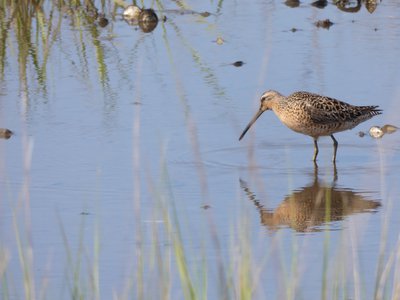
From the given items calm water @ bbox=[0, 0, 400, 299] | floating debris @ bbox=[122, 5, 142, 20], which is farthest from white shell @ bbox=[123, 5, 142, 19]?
calm water @ bbox=[0, 0, 400, 299]

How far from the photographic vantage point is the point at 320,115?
10.0 metres

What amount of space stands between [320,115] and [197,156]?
5050 mm

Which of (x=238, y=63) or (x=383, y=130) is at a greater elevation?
(x=383, y=130)

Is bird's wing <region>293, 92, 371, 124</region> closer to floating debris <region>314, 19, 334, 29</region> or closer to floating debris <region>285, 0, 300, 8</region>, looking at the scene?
floating debris <region>314, 19, 334, 29</region>

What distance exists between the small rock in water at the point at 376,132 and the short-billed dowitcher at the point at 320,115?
6.0 inches

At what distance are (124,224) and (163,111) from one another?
287 cm

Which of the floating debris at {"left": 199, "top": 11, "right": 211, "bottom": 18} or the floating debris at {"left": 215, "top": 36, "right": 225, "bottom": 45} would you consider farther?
the floating debris at {"left": 199, "top": 11, "right": 211, "bottom": 18}

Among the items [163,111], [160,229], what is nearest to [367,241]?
[160,229]

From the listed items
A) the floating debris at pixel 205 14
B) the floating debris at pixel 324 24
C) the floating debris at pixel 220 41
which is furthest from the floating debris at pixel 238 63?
the floating debris at pixel 205 14

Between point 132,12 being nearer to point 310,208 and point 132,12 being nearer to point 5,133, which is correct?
point 5,133

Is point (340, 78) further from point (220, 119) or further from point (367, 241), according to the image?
point (367, 241)

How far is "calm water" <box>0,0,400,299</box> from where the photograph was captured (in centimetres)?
642

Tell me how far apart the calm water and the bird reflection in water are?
2 cm

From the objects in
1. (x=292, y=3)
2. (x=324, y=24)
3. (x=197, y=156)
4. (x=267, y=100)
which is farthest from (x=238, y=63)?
(x=197, y=156)
